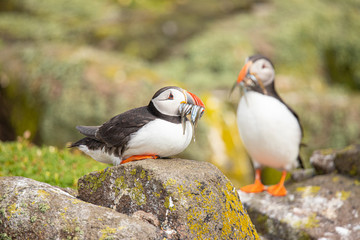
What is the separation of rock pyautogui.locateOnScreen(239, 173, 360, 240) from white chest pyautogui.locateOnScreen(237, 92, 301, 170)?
0.57 m

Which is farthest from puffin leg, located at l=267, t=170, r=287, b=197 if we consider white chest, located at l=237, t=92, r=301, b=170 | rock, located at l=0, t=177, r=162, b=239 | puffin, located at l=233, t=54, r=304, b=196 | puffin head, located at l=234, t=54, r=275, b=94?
rock, located at l=0, t=177, r=162, b=239

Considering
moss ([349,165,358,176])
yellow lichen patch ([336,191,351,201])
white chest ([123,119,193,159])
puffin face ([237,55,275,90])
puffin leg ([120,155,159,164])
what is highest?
puffin face ([237,55,275,90])

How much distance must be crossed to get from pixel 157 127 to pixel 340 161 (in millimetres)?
3203

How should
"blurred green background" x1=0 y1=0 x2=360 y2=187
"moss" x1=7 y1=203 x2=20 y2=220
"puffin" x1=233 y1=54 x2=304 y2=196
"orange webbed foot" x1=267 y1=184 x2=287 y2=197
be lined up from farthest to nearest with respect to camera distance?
"blurred green background" x1=0 y1=0 x2=360 y2=187
"orange webbed foot" x1=267 y1=184 x2=287 y2=197
"puffin" x1=233 y1=54 x2=304 y2=196
"moss" x1=7 y1=203 x2=20 y2=220

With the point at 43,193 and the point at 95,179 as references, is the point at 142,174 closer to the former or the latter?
the point at 95,179

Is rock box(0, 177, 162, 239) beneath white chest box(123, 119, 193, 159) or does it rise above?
beneath

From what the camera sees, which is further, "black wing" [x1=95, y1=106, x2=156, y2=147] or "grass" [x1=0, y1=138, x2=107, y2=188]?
"grass" [x1=0, y1=138, x2=107, y2=188]

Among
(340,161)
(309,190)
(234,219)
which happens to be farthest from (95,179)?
(340,161)

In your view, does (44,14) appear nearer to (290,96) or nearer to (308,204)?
(290,96)

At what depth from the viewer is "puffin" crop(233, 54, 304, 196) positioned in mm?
5863

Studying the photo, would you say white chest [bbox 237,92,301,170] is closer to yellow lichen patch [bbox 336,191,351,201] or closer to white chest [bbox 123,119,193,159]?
yellow lichen patch [bbox 336,191,351,201]

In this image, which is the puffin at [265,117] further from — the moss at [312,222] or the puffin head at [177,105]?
the puffin head at [177,105]

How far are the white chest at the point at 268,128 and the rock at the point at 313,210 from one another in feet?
1.87

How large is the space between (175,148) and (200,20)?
38.7 ft
